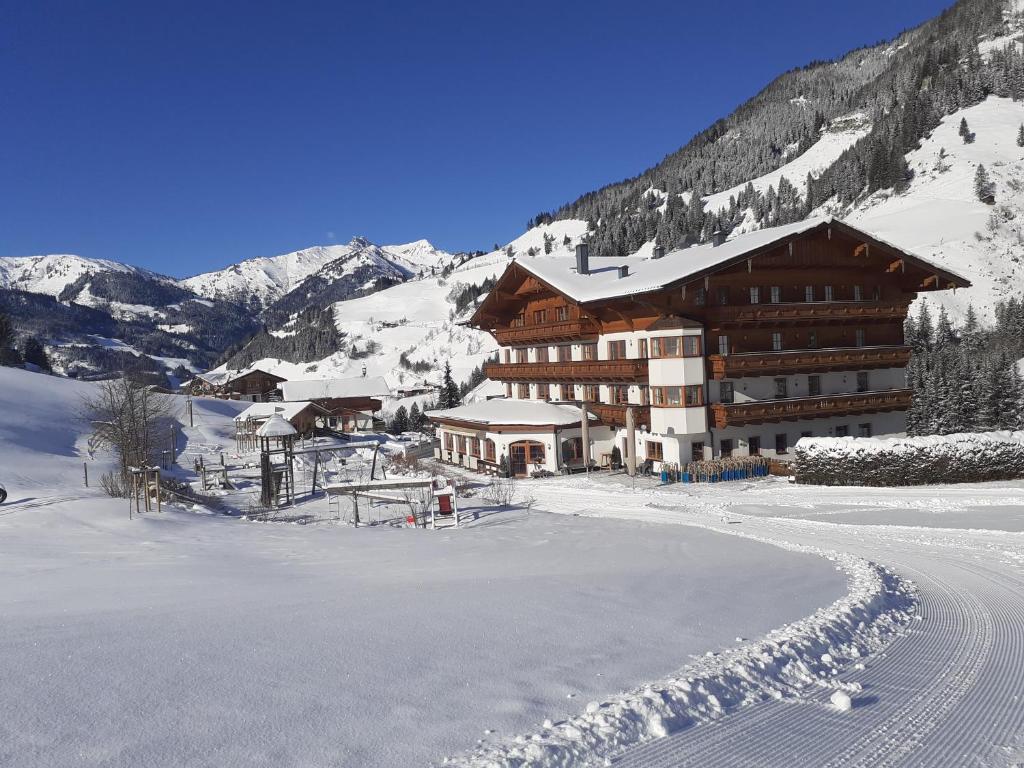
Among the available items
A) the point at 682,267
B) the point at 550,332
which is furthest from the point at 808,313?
the point at 550,332

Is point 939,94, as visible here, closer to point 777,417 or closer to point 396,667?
point 777,417

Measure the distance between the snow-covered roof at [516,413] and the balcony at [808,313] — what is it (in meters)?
9.09

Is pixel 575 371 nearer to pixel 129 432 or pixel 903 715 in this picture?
pixel 129 432

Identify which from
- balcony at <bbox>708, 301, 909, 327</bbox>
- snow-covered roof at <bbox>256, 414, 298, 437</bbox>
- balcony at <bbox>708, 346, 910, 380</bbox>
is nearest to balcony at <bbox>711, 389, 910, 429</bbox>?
balcony at <bbox>708, 346, 910, 380</bbox>

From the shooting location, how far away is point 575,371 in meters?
38.6

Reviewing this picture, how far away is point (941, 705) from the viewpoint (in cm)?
653

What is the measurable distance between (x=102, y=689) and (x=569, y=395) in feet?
121

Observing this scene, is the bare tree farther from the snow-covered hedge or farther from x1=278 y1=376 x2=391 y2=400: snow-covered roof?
x1=278 y1=376 x2=391 y2=400: snow-covered roof

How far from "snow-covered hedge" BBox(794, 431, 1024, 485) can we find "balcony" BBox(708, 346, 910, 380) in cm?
707

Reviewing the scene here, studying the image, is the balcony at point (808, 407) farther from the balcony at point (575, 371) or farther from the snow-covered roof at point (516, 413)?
the snow-covered roof at point (516, 413)

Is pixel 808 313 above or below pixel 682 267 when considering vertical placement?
below

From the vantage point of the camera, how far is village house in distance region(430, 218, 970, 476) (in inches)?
1265

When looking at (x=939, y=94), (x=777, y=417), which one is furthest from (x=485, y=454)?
(x=939, y=94)

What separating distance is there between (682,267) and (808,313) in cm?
683
